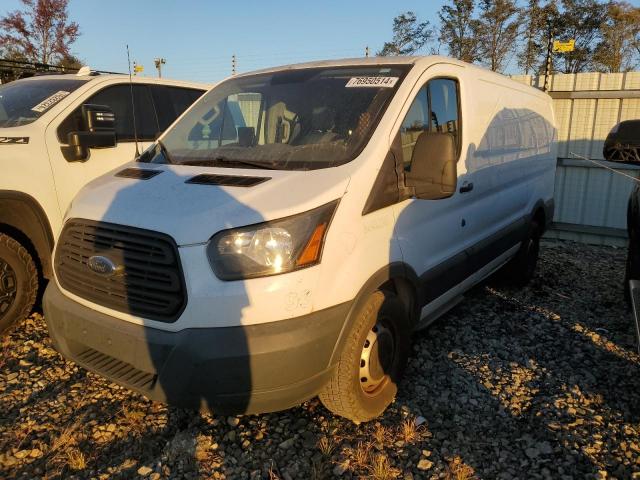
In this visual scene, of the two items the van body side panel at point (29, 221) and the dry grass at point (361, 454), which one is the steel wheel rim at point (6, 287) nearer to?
the van body side panel at point (29, 221)

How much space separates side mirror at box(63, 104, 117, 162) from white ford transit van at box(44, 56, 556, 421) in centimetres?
85

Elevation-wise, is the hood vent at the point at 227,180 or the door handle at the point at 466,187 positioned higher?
the hood vent at the point at 227,180

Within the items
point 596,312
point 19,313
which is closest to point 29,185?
point 19,313

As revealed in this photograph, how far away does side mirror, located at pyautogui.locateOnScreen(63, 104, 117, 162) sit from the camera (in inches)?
155

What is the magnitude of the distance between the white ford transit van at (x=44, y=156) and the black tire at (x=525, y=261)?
13.5ft

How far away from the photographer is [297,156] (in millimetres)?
2797

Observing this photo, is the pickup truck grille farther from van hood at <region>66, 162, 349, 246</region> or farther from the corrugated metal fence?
the corrugated metal fence

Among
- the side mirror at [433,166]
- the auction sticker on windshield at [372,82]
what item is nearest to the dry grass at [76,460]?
the side mirror at [433,166]

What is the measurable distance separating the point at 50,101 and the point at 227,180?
2736 mm

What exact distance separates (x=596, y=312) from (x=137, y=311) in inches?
173

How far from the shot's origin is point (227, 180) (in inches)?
100

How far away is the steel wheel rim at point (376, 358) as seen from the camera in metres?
2.74

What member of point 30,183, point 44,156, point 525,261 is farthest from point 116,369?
point 525,261

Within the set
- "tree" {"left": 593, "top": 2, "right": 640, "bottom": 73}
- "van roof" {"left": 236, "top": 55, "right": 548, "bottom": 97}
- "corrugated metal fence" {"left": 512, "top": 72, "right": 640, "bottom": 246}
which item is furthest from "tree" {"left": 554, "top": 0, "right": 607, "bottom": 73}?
"van roof" {"left": 236, "top": 55, "right": 548, "bottom": 97}
